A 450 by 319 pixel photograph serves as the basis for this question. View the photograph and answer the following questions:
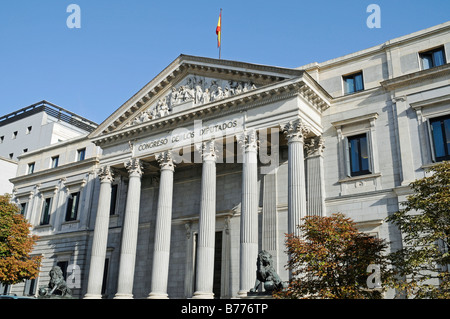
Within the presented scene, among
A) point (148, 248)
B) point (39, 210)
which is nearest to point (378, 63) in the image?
point (148, 248)

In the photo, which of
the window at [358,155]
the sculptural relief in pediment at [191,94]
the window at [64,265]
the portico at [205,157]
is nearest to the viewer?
the portico at [205,157]

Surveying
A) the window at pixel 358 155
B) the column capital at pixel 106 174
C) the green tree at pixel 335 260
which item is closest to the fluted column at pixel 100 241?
the column capital at pixel 106 174

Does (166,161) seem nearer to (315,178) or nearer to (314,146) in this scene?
(314,146)

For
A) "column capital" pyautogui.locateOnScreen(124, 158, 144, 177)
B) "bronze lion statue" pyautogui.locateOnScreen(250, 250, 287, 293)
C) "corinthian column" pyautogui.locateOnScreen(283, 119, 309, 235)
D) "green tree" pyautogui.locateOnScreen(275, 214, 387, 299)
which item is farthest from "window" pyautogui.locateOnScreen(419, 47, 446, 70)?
"column capital" pyautogui.locateOnScreen(124, 158, 144, 177)

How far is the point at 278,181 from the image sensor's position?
2986 cm

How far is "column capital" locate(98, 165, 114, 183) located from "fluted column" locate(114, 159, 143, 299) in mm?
1899

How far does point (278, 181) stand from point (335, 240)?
1237 cm

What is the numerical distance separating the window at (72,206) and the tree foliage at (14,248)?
5382 millimetres

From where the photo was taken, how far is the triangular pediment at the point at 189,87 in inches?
1113

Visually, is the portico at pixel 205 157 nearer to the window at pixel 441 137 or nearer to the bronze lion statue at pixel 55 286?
the bronze lion statue at pixel 55 286

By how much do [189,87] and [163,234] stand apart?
10.7 m
